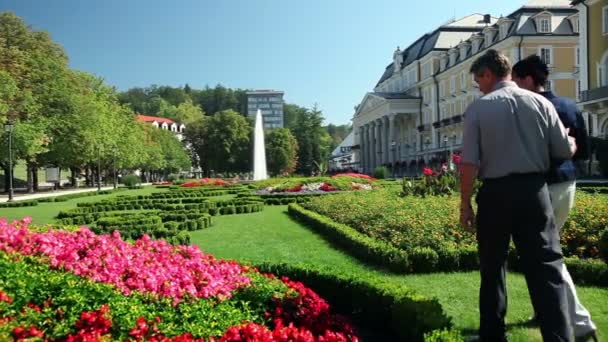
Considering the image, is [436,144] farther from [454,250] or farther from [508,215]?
[508,215]

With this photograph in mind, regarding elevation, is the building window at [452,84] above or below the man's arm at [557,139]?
above

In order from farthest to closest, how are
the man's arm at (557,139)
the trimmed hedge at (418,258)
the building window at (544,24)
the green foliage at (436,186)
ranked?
the building window at (544,24)
the green foliage at (436,186)
the trimmed hedge at (418,258)
the man's arm at (557,139)

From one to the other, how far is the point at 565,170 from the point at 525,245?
3.45 ft

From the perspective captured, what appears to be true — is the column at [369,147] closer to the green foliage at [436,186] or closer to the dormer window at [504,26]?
the dormer window at [504,26]

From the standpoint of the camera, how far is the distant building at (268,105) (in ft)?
492

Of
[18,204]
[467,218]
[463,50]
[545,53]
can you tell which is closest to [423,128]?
[463,50]

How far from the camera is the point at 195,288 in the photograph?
4.39 meters

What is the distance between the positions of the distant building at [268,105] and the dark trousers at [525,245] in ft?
479

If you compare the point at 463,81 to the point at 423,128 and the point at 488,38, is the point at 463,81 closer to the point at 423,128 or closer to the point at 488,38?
the point at 488,38

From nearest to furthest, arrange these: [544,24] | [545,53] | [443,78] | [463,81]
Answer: [545,53], [544,24], [463,81], [443,78]

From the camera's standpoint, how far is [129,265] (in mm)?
4629

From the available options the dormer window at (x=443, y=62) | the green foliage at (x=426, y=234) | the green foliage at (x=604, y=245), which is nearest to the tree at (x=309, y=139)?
the dormer window at (x=443, y=62)

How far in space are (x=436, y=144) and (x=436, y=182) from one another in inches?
1733

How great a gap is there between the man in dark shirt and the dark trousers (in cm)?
59
